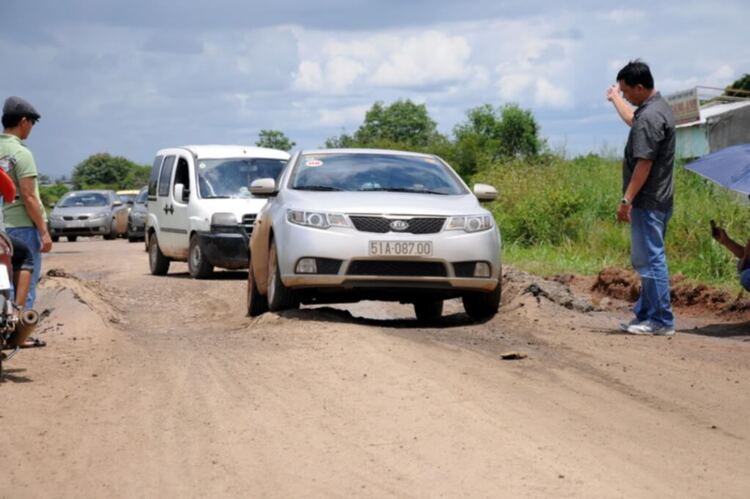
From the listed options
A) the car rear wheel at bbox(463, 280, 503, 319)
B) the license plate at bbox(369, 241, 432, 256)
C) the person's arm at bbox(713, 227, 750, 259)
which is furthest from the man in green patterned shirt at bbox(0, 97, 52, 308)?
the person's arm at bbox(713, 227, 750, 259)

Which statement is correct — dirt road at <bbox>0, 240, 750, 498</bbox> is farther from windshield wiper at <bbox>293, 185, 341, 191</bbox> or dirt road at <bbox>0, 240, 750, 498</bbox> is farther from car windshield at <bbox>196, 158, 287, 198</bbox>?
car windshield at <bbox>196, 158, 287, 198</bbox>

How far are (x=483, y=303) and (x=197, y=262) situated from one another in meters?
7.94

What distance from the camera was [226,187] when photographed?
19.6 meters

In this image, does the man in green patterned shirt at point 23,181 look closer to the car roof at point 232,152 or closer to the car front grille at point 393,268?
the car front grille at point 393,268

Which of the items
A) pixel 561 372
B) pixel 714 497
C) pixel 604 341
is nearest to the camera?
pixel 714 497

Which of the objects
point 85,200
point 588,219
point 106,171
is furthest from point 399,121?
point 588,219

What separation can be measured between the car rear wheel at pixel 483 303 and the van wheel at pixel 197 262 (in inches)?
285

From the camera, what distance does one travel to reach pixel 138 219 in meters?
36.9

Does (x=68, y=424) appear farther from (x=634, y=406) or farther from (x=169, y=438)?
(x=634, y=406)

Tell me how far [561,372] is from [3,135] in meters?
4.39

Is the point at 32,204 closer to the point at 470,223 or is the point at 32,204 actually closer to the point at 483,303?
the point at 470,223

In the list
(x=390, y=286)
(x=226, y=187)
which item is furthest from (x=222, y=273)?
(x=390, y=286)

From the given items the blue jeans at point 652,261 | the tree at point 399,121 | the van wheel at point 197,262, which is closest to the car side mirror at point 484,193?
the blue jeans at point 652,261

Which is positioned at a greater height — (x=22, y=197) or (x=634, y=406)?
(x=22, y=197)
